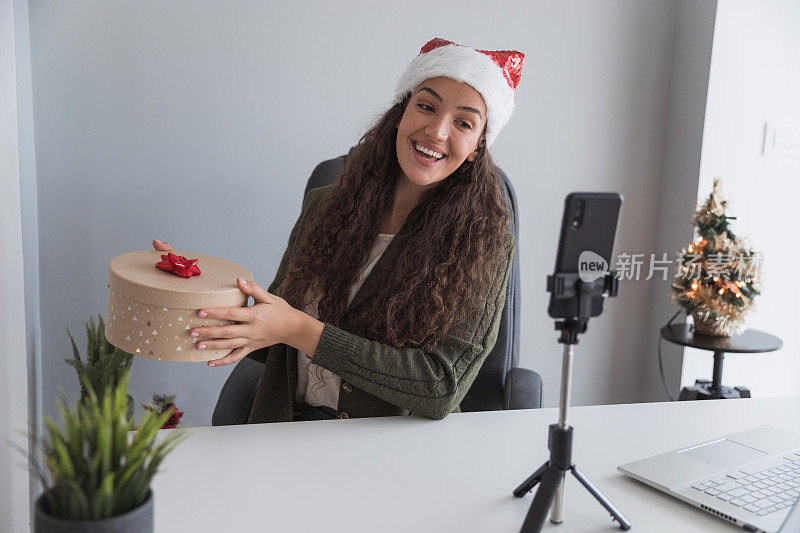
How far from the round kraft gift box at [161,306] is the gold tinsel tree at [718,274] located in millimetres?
1691

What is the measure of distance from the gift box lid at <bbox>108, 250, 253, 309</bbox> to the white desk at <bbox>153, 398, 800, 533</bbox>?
225mm

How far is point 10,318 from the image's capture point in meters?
1.26

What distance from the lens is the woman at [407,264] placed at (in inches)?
49.4

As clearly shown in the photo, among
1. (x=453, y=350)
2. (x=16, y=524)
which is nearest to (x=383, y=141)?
(x=453, y=350)

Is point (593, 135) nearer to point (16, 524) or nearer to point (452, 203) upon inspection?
point (452, 203)

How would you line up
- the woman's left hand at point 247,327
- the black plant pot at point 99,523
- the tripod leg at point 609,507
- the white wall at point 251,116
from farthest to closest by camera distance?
the white wall at point 251,116 < the woman's left hand at point 247,327 < the tripod leg at point 609,507 < the black plant pot at point 99,523

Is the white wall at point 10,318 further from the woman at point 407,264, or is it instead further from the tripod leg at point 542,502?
the tripod leg at point 542,502

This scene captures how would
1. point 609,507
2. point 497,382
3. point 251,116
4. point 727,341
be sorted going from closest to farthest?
point 609,507
point 497,382
point 251,116
point 727,341

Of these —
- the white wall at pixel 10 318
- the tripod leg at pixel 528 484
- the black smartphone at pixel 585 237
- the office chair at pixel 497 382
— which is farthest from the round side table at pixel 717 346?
the white wall at pixel 10 318

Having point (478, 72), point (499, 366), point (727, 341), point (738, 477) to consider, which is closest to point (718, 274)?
point (727, 341)

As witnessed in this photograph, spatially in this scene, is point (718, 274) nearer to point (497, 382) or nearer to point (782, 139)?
point (782, 139)

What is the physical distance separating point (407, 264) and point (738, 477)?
71 centimetres

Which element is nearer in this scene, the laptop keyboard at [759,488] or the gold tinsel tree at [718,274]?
the laptop keyboard at [759,488]

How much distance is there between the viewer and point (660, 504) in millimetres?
952
